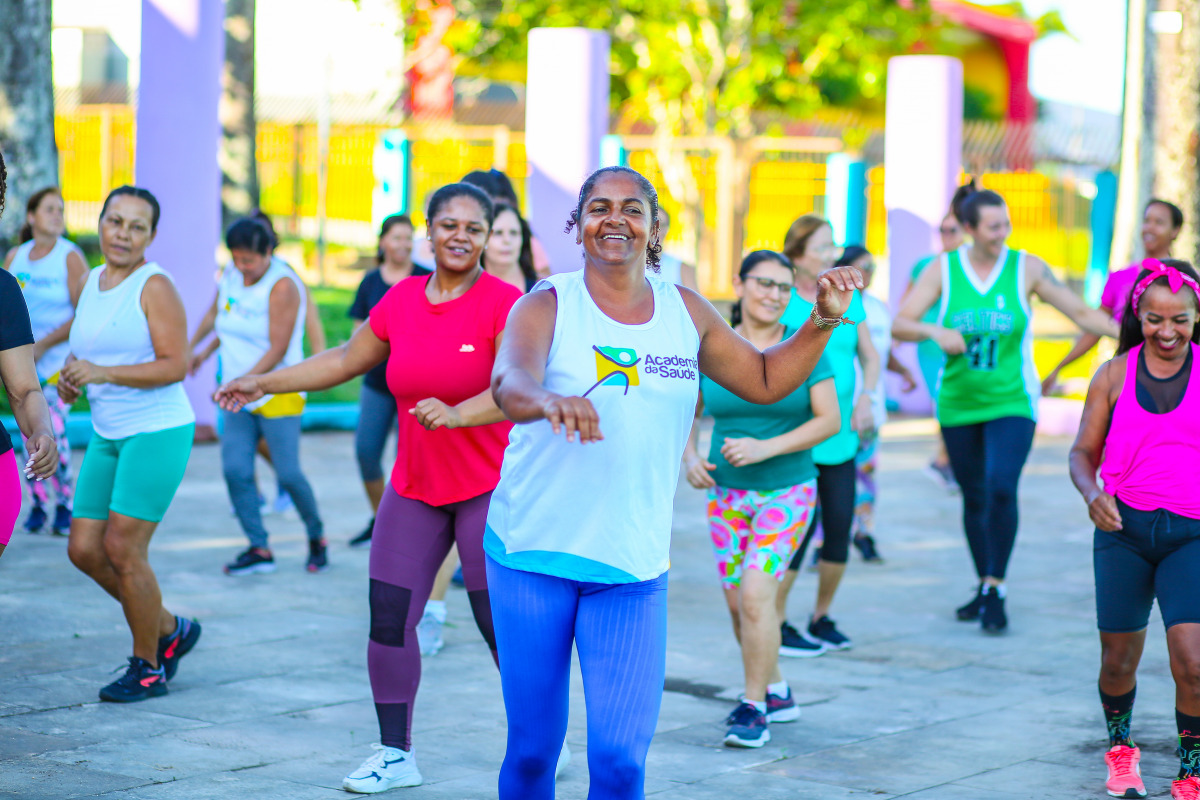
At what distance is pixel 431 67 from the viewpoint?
28.0 metres

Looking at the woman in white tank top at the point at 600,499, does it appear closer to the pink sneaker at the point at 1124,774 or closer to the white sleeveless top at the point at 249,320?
the pink sneaker at the point at 1124,774

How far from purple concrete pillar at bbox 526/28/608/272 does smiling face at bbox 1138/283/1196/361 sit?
8.29 meters

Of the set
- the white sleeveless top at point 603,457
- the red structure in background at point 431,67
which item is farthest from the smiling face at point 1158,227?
the red structure in background at point 431,67

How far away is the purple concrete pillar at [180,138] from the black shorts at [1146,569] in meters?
9.44

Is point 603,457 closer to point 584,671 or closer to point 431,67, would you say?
point 584,671

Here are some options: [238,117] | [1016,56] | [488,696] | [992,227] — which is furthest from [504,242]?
[1016,56]

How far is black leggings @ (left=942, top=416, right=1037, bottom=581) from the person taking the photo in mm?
7707

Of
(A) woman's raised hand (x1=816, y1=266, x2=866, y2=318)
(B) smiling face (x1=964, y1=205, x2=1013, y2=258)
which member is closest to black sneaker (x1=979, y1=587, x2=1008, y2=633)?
(B) smiling face (x1=964, y1=205, x2=1013, y2=258)

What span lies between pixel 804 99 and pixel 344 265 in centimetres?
796

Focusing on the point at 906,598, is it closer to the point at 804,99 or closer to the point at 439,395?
the point at 439,395

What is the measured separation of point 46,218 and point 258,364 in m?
1.88

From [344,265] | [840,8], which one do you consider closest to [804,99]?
[840,8]

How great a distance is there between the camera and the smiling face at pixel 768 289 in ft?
19.9

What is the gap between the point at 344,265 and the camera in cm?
2483
